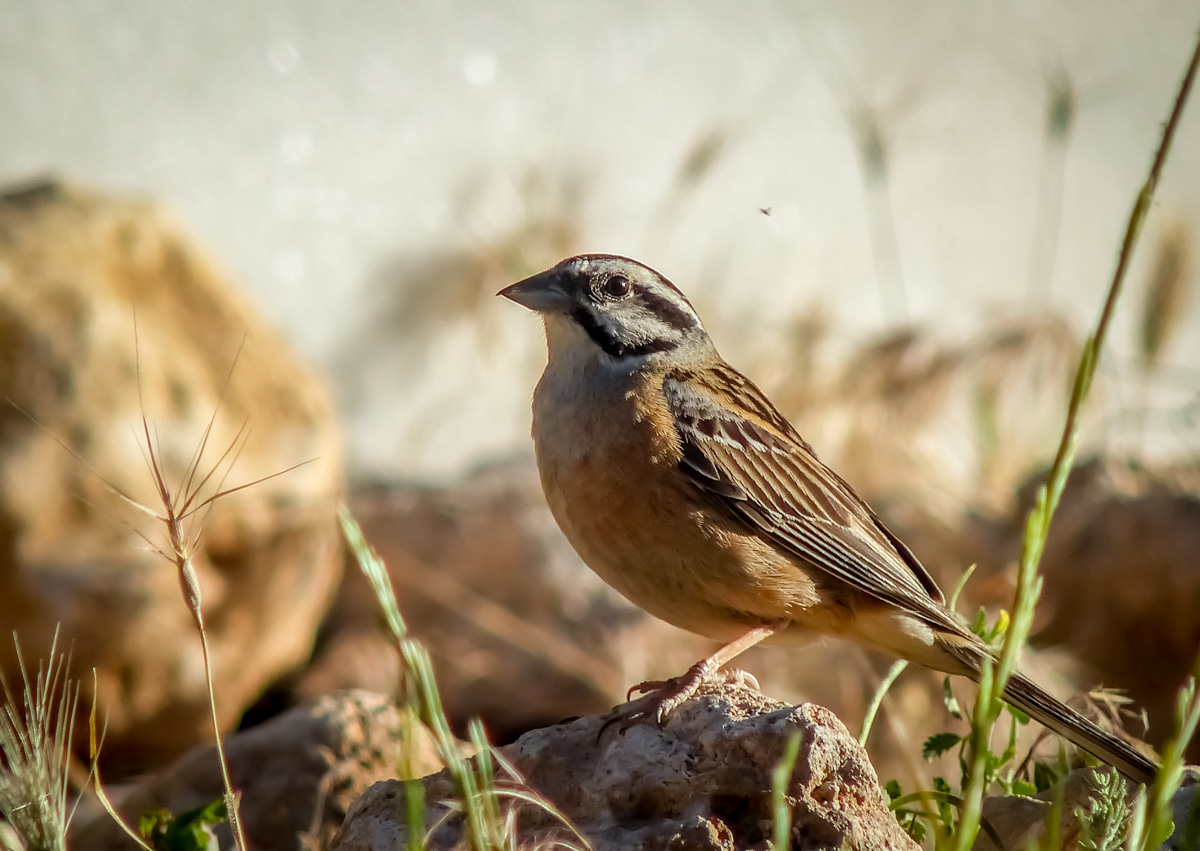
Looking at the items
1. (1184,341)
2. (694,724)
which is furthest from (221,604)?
(1184,341)

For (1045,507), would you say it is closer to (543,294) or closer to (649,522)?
(649,522)

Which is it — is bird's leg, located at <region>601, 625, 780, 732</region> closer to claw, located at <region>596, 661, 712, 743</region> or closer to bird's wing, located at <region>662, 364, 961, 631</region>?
claw, located at <region>596, 661, 712, 743</region>

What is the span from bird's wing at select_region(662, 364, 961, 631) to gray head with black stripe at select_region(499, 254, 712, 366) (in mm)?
169

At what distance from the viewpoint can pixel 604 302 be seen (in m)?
3.62

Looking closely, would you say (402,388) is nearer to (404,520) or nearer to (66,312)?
(404,520)

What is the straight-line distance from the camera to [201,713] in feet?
19.5

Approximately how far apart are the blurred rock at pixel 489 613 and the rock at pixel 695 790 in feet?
12.2

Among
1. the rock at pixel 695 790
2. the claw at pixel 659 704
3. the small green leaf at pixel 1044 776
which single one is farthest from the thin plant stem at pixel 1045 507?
the small green leaf at pixel 1044 776

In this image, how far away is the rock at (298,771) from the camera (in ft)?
11.3

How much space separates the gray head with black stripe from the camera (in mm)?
3566

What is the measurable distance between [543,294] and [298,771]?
1.52 m

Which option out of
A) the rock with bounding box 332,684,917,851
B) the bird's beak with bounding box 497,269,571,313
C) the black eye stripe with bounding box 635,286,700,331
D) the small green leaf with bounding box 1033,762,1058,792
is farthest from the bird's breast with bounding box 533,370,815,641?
the small green leaf with bounding box 1033,762,1058,792

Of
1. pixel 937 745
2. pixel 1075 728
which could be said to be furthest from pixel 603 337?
pixel 1075 728

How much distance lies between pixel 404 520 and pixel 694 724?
15.5ft
